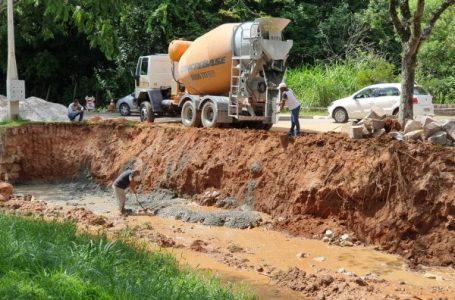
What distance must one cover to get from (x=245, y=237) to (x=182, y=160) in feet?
14.1

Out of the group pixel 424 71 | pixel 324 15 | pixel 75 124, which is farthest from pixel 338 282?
pixel 324 15

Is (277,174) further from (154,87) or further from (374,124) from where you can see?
(154,87)

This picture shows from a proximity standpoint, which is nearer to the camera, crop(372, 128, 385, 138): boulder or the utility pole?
crop(372, 128, 385, 138): boulder

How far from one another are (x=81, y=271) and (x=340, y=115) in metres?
18.4

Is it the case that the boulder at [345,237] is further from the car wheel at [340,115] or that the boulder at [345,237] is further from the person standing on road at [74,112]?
the person standing on road at [74,112]

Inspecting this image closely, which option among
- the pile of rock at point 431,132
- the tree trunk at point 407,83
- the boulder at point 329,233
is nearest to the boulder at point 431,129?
the pile of rock at point 431,132

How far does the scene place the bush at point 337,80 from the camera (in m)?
28.5

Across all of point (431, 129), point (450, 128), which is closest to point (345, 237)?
point (431, 129)

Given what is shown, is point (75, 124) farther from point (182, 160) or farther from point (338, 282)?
point (338, 282)

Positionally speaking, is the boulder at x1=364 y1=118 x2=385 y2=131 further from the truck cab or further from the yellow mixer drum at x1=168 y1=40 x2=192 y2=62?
the truck cab

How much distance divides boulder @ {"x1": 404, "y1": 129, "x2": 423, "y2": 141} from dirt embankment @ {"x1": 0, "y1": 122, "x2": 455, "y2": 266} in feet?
1.81

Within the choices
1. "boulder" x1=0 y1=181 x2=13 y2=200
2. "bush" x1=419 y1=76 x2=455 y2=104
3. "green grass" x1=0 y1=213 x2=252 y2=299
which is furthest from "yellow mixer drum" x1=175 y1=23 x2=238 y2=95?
"bush" x1=419 y1=76 x2=455 y2=104

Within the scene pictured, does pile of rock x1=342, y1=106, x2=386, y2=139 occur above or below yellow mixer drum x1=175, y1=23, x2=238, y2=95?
below

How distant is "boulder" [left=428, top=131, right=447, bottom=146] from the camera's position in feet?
39.8
